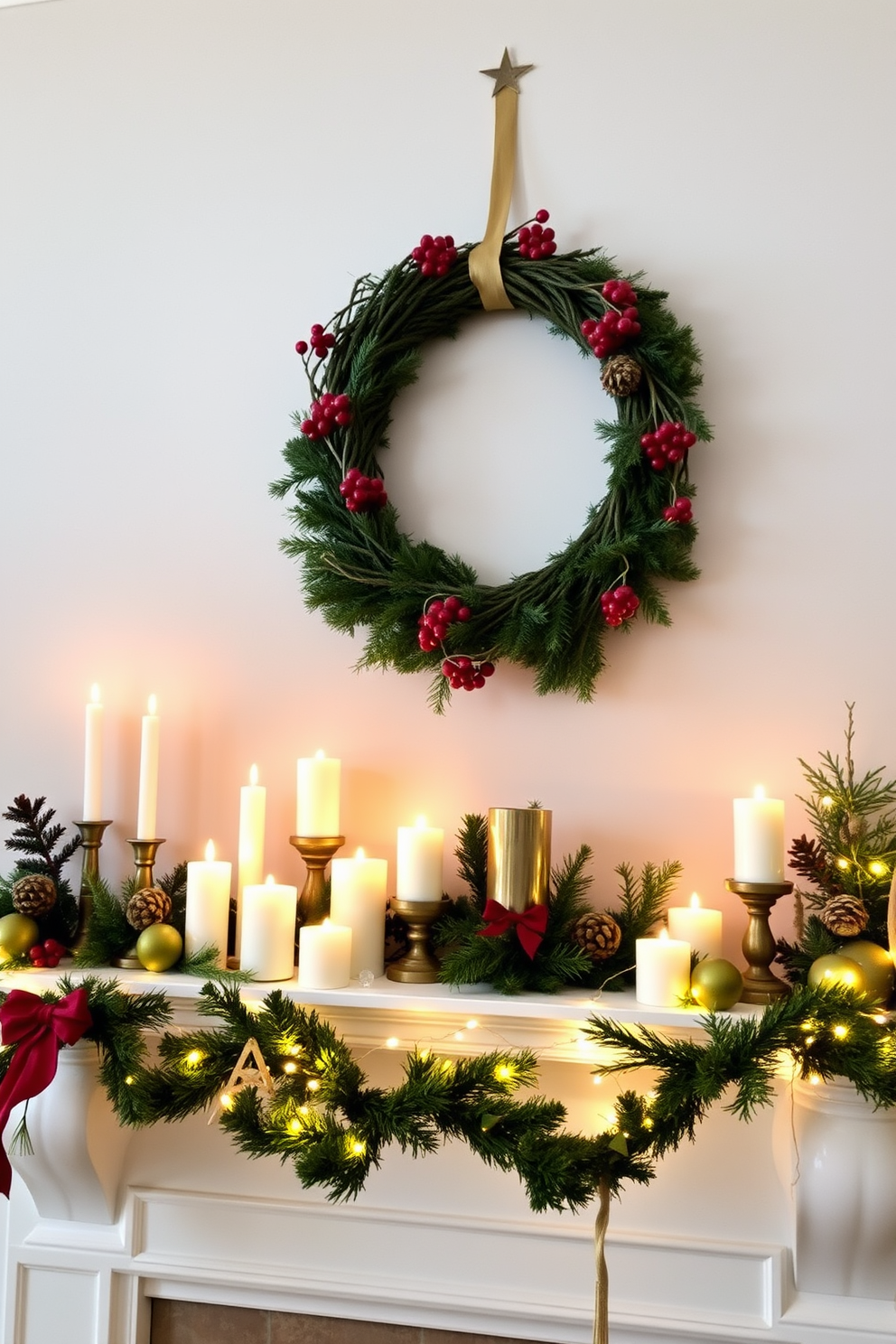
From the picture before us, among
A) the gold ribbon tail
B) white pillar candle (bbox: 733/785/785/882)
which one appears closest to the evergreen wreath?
white pillar candle (bbox: 733/785/785/882)

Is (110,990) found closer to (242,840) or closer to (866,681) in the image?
(242,840)

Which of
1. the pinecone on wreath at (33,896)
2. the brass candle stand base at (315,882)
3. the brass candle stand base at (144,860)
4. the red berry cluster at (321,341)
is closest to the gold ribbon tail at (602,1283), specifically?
the brass candle stand base at (315,882)

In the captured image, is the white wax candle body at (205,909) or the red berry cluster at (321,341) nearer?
the white wax candle body at (205,909)

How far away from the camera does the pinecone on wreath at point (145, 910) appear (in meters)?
1.45

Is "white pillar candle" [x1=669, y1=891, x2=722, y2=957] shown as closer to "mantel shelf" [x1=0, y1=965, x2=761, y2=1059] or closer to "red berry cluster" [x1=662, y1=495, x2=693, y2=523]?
"mantel shelf" [x1=0, y1=965, x2=761, y2=1059]

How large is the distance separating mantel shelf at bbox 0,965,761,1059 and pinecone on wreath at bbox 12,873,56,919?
86 millimetres

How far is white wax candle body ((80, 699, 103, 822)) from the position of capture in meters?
1.52

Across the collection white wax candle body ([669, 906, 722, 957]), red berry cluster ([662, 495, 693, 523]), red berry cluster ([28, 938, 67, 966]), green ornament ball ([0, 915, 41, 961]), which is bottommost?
red berry cluster ([28, 938, 67, 966])

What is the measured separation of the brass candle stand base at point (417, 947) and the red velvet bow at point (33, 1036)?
15.3 inches

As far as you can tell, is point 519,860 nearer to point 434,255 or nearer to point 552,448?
point 552,448

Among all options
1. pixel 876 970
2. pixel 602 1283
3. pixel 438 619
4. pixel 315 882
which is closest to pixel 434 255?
pixel 438 619

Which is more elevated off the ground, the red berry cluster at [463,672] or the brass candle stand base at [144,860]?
the red berry cluster at [463,672]

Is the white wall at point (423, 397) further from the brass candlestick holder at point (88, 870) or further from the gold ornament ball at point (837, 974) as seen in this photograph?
the gold ornament ball at point (837, 974)

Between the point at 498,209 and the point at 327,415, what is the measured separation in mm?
400
